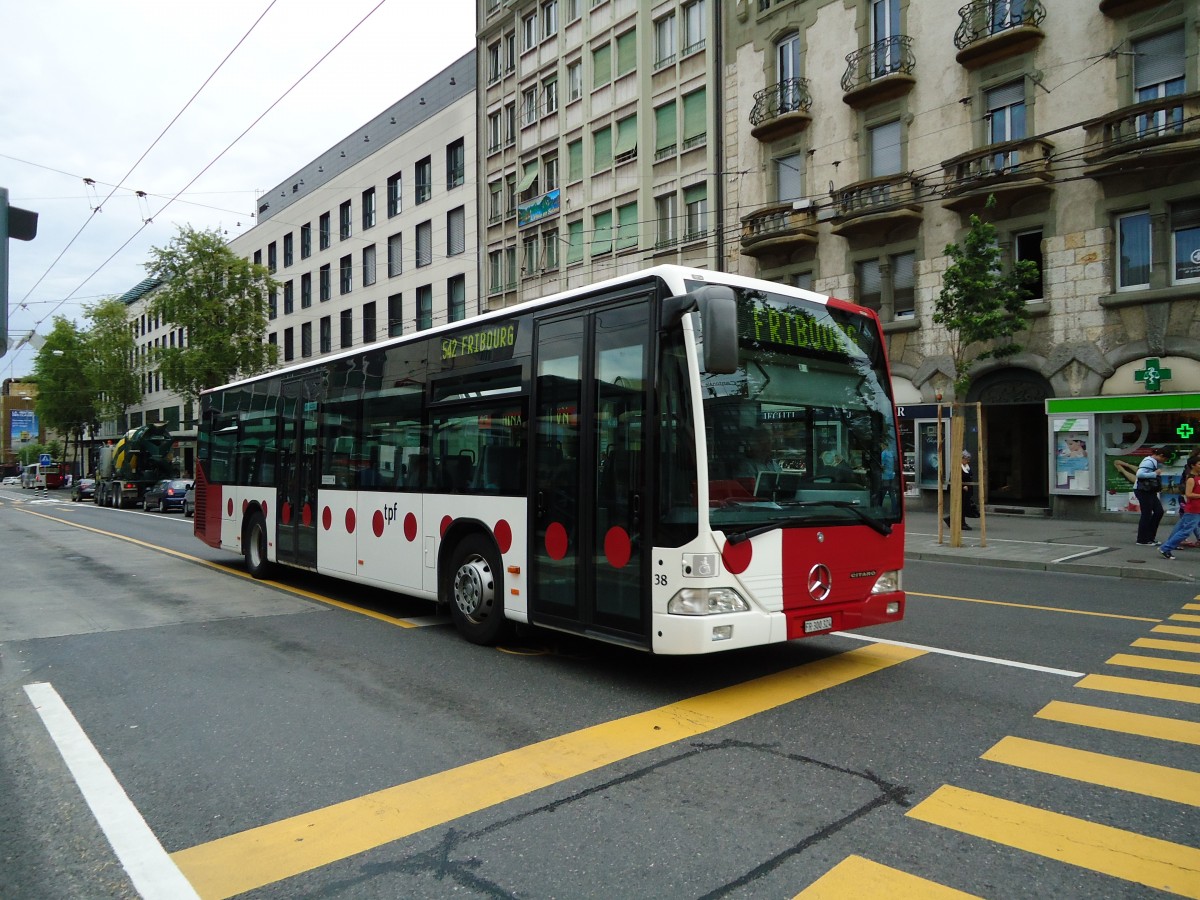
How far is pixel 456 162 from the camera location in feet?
128

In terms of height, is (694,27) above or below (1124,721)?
above

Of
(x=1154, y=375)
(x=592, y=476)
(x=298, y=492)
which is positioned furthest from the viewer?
(x=1154, y=375)

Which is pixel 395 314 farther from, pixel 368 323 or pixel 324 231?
pixel 324 231

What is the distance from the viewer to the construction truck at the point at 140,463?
1526 inches

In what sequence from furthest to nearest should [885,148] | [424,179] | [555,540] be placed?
[424,179] → [885,148] → [555,540]

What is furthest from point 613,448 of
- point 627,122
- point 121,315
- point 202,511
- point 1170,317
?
point 121,315

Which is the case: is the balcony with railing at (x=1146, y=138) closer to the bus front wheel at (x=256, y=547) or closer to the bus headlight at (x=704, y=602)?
the bus headlight at (x=704, y=602)

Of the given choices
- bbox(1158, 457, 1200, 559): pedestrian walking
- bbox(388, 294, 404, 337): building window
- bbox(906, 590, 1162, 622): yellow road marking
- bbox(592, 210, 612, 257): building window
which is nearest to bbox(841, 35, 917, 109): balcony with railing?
bbox(592, 210, 612, 257): building window

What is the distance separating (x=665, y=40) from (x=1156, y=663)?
27.6 metres

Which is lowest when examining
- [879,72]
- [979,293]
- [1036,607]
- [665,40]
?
[1036,607]

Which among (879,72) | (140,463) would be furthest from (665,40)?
(140,463)

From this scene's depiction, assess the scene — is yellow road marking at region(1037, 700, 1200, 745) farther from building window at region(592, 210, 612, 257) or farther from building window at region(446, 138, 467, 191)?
building window at region(446, 138, 467, 191)

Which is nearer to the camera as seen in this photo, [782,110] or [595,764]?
[595,764]

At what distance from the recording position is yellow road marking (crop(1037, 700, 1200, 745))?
5062mm
